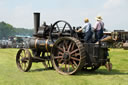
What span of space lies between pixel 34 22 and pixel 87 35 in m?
3.14

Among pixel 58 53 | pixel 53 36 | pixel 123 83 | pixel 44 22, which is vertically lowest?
pixel 123 83

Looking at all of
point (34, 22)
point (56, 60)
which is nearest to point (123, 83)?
point (56, 60)

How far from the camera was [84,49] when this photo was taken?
26.7 feet

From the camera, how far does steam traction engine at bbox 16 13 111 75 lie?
8.32 metres

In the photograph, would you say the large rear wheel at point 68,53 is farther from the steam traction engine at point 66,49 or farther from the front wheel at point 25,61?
the front wheel at point 25,61

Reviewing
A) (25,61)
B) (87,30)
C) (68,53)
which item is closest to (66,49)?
(68,53)

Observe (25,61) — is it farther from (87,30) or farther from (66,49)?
(87,30)

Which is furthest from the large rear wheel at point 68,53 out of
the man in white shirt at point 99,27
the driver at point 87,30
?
the man in white shirt at point 99,27

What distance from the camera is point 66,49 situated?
8.76 metres

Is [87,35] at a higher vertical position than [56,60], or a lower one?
higher

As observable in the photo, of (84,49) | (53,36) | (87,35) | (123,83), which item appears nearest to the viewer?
(123,83)

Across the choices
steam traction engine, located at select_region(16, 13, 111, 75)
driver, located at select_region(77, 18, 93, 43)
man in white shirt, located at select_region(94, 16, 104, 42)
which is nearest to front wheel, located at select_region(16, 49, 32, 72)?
steam traction engine, located at select_region(16, 13, 111, 75)

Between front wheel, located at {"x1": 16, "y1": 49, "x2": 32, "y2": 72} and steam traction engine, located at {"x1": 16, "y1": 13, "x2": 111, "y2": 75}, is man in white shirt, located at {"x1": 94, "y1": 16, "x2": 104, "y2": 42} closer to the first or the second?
steam traction engine, located at {"x1": 16, "y1": 13, "x2": 111, "y2": 75}

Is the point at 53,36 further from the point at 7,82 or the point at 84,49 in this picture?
the point at 7,82
